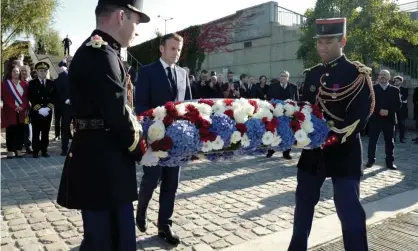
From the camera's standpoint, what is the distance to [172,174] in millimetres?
3967

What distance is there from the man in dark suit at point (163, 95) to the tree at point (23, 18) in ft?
66.8

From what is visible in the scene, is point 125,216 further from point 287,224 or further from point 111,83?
point 287,224

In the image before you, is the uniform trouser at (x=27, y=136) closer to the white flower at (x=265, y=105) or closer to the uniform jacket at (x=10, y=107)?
the uniform jacket at (x=10, y=107)

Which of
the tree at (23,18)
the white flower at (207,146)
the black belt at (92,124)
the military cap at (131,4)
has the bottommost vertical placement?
the white flower at (207,146)

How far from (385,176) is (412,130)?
10766 mm

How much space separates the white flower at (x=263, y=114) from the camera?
9.86 feet

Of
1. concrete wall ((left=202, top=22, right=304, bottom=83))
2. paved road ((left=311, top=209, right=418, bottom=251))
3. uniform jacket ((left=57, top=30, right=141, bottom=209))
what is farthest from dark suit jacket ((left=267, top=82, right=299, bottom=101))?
concrete wall ((left=202, top=22, right=304, bottom=83))

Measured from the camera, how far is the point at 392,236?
4250 millimetres

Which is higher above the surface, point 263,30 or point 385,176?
point 263,30

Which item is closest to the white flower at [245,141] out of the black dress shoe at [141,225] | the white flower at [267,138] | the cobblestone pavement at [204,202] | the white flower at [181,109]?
the white flower at [267,138]

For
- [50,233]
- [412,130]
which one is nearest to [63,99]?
[50,233]

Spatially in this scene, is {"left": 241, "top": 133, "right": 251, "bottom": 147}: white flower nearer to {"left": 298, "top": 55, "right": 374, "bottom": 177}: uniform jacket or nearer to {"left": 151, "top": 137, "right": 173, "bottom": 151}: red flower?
{"left": 151, "top": 137, "right": 173, "bottom": 151}: red flower

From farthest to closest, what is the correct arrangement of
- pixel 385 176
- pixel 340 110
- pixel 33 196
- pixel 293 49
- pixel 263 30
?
pixel 263 30 → pixel 293 49 → pixel 385 176 → pixel 33 196 → pixel 340 110

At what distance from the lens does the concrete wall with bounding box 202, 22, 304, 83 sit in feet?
70.6
